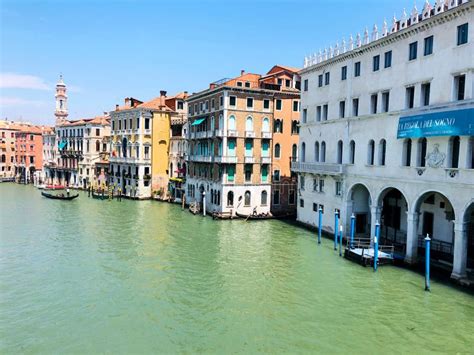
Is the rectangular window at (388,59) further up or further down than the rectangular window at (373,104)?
further up

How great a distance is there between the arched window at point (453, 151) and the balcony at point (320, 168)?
7803mm

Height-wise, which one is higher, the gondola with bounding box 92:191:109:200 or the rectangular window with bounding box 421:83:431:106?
the rectangular window with bounding box 421:83:431:106

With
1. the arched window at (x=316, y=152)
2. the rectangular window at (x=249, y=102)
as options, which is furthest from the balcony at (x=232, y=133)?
the arched window at (x=316, y=152)

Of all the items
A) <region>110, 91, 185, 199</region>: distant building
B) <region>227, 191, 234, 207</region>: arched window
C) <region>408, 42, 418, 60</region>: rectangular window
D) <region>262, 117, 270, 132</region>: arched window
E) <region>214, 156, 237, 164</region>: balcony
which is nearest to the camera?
<region>408, 42, 418, 60</region>: rectangular window

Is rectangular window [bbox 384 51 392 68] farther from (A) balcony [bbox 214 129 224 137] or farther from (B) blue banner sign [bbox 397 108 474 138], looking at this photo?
(A) balcony [bbox 214 129 224 137]

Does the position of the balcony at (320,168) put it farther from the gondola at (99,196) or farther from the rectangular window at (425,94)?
the gondola at (99,196)

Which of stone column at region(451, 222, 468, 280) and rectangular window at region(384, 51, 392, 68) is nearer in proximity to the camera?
stone column at region(451, 222, 468, 280)

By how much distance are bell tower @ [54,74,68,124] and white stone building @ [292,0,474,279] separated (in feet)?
155

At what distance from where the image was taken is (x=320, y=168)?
87.4ft

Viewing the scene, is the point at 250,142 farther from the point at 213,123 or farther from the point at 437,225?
the point at 437,225

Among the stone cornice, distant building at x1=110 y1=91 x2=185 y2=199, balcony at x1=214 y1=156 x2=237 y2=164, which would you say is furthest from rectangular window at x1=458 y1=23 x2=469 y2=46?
distant building at x1=110 y1=91 x2=185 y2=199

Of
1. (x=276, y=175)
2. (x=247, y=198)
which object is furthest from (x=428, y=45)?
(x=247, y=198)

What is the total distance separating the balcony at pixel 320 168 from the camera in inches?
964

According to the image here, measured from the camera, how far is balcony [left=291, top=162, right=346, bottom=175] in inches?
964
